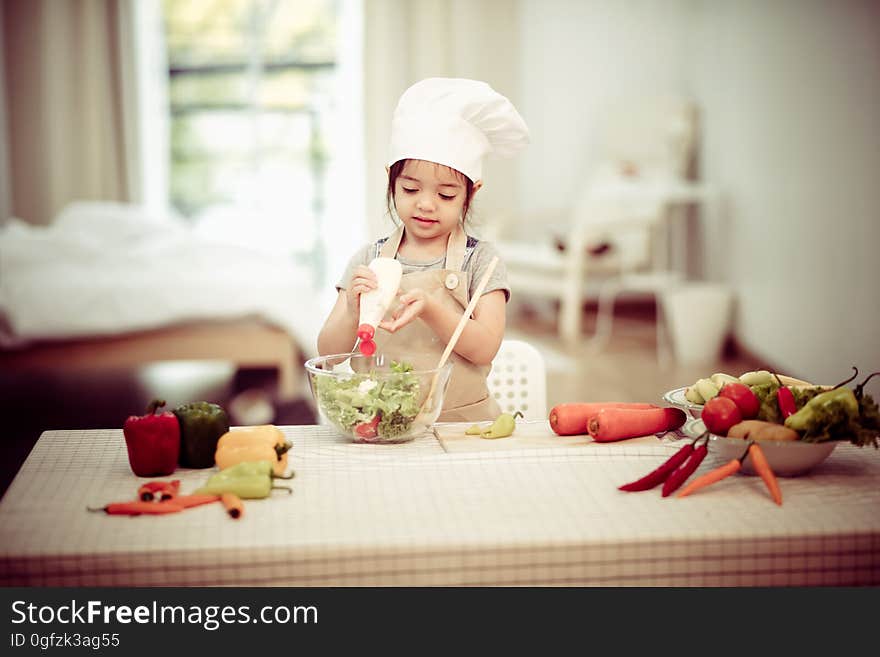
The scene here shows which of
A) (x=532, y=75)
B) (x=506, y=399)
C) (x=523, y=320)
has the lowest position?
(x=523, y=320)

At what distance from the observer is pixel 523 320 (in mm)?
6172

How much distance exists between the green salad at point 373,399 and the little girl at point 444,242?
0.14 metres

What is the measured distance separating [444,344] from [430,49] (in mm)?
4723

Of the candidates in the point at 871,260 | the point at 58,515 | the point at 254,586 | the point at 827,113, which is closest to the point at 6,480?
the point at 58,515

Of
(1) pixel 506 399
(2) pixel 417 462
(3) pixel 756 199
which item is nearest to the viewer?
(2) pixel 417 462

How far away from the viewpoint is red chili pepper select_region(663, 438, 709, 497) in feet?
3.66

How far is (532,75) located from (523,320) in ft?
4.96

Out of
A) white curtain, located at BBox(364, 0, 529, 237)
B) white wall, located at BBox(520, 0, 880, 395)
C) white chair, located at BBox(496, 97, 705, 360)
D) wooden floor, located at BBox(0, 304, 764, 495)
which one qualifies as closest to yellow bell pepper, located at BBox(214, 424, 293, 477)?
wooden floor, located at BBox(0, 304, 764, 495)

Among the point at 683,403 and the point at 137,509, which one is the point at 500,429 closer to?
the point at 683,403

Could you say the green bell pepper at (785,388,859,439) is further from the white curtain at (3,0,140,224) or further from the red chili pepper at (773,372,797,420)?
the white curtain at (3,0,140,224)

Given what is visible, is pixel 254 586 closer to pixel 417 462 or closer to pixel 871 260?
pixel 417 462

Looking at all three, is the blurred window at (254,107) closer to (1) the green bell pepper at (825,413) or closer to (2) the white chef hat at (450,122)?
(2) the white chef hat at (450,122)

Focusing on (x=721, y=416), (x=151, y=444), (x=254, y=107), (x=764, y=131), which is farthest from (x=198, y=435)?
(x=254, y=107)

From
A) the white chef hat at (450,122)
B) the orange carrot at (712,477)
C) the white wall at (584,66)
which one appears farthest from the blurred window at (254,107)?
the orange carrot at (712,477)
